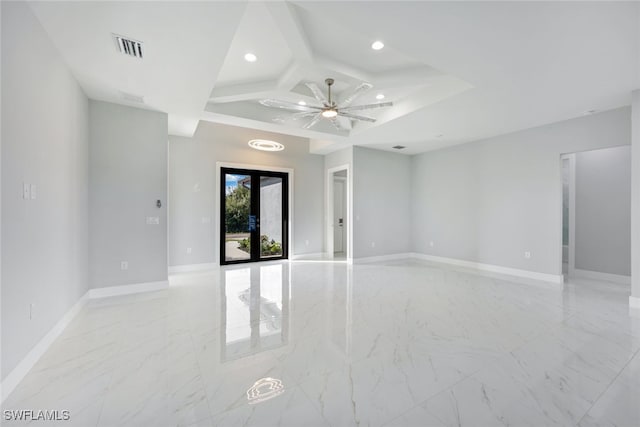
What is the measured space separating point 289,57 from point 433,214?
5420 millimetres

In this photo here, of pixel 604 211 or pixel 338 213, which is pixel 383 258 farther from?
pixel 604 211

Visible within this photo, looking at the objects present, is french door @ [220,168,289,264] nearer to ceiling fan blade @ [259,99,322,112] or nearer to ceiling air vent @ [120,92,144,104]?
ceiling air vent @ [120,92,144,104]

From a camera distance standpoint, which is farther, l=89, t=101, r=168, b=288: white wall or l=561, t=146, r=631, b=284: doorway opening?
l=561, t=146, r=631, b=284: doorway opening

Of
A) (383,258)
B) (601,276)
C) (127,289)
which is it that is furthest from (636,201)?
(127,289)

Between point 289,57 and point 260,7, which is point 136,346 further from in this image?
point 289,57

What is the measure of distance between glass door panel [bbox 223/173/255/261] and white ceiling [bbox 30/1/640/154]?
2.00 meters

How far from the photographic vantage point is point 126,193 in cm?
426

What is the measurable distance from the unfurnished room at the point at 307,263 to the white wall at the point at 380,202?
85 centimetres

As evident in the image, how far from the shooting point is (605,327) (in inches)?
120

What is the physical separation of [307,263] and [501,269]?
418 cm

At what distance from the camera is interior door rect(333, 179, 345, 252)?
8.54 metres

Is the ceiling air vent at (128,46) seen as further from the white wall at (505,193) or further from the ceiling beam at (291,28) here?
the white wall at (505,193)

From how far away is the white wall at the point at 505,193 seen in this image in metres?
4.89

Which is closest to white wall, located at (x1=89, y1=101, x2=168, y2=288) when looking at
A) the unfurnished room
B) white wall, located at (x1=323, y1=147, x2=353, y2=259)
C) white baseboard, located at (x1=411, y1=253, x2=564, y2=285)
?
the unfurnished room
